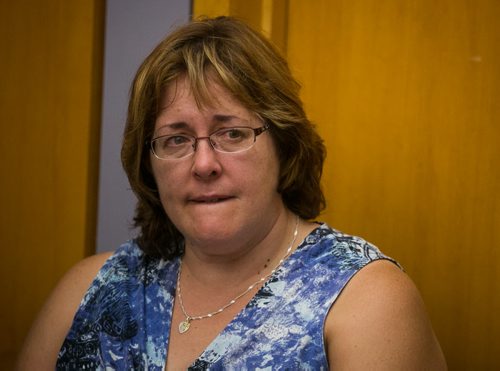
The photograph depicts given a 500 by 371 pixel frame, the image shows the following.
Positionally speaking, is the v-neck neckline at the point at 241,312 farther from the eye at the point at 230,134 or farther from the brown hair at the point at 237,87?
the eye at the point at 230,134

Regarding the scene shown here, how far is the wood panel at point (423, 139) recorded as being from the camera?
6.73 ft

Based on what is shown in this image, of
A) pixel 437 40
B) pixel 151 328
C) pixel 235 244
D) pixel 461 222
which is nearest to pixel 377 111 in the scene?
pixel 437 40

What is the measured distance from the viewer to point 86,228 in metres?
2.35

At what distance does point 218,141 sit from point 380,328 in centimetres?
54

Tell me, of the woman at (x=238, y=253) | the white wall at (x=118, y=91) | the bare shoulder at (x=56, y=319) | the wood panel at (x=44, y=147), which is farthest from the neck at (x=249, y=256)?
the wood panel at (x=44, y=147)

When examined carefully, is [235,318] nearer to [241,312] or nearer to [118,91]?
[241,312]

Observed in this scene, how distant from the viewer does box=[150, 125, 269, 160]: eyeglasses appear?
5.15ft

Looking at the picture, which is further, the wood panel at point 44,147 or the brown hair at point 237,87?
the wood panel at point 44,147

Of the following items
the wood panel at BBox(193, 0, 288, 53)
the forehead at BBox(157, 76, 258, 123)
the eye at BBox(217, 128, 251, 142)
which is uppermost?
the wood panel at BBox(193, 0, 288, 53)

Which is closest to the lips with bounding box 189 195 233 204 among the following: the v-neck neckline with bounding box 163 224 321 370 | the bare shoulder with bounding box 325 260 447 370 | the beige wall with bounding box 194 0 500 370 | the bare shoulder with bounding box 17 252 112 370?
the v-neck neckline with bounding box 163 224 321 370

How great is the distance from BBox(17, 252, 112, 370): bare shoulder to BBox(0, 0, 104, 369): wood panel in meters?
0.44

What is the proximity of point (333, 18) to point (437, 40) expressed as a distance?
33 centimetres

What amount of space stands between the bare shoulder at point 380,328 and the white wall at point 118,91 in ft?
3.34

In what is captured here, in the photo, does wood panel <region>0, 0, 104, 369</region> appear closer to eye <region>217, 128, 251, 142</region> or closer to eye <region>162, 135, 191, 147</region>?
eye <region>162, 135, 191, 147</region>
